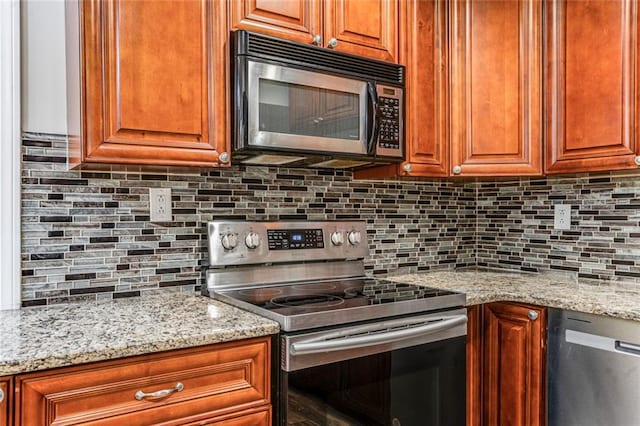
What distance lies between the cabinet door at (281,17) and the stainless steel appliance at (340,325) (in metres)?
0.68

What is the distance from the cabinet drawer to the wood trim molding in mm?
584

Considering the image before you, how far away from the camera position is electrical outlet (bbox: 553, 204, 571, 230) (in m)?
2.25

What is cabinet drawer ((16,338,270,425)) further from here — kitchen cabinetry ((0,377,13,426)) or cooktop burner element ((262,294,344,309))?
cooktop burner element ((262,294,344,309))

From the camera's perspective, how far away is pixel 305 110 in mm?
1708

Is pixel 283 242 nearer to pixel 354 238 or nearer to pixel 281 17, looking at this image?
pixel 354 238

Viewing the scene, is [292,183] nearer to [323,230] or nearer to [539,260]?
[323,230]

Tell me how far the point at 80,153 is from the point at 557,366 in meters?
1.65

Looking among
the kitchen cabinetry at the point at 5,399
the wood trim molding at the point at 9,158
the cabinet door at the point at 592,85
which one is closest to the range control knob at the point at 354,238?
the cabinet door at the point at 592,85

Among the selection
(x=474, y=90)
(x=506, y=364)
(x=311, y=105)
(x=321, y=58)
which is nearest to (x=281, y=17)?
(x=321, y=58)

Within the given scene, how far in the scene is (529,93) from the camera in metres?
2.04

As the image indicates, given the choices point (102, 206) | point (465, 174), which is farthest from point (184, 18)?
point (465, 174)

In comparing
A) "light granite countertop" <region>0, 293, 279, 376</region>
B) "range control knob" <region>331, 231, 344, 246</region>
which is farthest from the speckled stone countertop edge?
"range control knob" <region>331, 231, 344, 246</region>

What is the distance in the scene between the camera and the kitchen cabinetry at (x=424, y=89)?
1991 millimetres

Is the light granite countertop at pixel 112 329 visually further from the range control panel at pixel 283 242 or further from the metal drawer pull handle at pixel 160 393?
the range control panel at pixel 283 242
